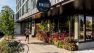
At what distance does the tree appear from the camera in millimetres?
22344

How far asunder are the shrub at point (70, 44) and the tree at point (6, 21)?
6.48 metres

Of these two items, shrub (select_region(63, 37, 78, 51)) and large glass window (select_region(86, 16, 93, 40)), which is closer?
shrub (select_region(63, 37, 78, 51))

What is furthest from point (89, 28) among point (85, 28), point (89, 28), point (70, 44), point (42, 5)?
point (42, 5)

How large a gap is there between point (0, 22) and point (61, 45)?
689 cm

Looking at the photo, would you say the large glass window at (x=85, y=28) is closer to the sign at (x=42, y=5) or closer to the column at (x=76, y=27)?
the column at (x=76, y=27)

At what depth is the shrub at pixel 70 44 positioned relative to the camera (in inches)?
671

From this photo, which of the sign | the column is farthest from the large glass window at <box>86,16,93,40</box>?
the sign

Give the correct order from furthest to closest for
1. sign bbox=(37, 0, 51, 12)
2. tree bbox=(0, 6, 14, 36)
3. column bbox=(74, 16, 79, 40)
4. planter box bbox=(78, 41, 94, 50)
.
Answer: tree bbox=(0, 6, 14, 36) → column bbox=(74, 16, 79, 40) → planter box bbox=(78, 41, 94, 50) → sign bbox=(37, 0, 51, 12)

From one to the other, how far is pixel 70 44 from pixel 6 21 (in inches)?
321

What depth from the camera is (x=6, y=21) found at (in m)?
22.8

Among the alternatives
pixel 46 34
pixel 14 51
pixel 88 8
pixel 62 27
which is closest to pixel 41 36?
pixel 46 34

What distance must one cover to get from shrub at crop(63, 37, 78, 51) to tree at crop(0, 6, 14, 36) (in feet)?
21.3

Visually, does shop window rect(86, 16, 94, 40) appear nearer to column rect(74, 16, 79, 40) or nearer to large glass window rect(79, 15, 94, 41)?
large glass window rect(79, 15, 94, 41)

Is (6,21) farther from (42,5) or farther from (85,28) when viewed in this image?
(42,5)
